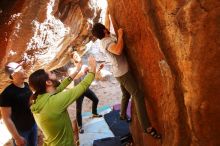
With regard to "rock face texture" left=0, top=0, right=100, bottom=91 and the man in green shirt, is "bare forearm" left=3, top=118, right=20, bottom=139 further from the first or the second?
"rock face texture" left=0, top=0, right=100, bottom=91

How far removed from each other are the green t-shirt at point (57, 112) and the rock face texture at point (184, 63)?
0.89 meters

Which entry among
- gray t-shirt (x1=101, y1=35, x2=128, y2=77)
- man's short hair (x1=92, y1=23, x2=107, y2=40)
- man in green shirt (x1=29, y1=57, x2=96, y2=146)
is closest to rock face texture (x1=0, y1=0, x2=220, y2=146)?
gray t-shirt (x1=101, y1=35, x2=128, y2=77)

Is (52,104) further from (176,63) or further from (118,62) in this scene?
(176,63)

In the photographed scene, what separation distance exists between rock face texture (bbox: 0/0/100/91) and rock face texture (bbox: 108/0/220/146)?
4.18 metres

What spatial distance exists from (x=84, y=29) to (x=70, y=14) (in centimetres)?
94

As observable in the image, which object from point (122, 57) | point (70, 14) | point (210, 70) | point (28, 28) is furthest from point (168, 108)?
point (70, 14)

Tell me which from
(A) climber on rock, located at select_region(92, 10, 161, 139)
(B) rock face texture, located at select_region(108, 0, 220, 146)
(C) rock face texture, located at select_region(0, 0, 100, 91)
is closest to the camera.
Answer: (B) rock face texture, located at select_region(108, 0, 220, 146)

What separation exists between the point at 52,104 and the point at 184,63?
152 centimetres

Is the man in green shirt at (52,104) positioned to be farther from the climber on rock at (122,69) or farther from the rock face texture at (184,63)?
the rock face texture at (184,63)

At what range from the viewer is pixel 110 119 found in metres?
6.99

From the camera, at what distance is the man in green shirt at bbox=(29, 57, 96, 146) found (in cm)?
323

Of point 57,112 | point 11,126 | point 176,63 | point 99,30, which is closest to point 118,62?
point 99,30

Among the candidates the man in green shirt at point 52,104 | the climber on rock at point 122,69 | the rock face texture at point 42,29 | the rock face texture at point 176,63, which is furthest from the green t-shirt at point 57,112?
the rock face texture at point 42,29

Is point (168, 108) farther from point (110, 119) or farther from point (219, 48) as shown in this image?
point (110, 119)
